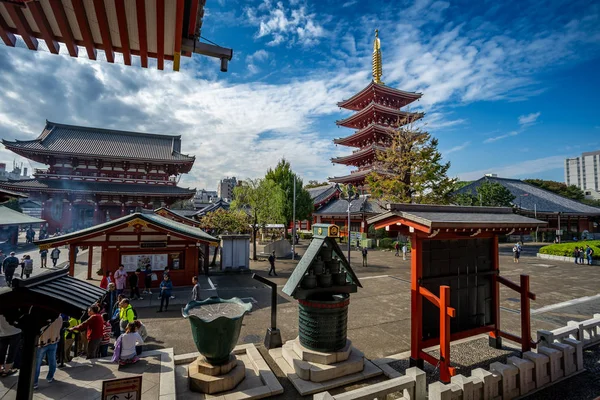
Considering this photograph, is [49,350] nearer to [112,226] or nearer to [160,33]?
[160,33]

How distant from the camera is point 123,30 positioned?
10.7 ft

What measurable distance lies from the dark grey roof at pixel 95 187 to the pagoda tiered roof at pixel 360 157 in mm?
21890

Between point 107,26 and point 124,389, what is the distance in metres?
4.82

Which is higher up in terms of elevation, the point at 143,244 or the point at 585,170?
the point at 585,170

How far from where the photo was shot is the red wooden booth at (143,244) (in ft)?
44.1

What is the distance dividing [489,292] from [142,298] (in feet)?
44.2

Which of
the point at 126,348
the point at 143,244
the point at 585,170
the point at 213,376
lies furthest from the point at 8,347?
the point at 585,170

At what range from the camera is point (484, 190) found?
36906 millimetres

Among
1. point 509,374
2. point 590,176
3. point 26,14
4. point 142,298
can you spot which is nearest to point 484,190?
point 509,374

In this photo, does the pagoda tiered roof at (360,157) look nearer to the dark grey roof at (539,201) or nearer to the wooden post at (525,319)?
the dark grey roof at (539,201)

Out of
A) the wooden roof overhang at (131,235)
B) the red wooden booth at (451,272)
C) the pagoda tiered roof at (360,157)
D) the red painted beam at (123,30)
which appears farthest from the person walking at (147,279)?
the pagoda tiered roof at (360,157)

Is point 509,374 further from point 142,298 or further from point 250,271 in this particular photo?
point 250,271

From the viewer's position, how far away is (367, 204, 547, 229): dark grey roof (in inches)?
248

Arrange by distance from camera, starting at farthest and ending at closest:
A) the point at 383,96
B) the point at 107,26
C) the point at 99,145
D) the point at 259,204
A: the point at 383,96 → the point at 99,145 → the point at 259,204 → the point at 107,26
